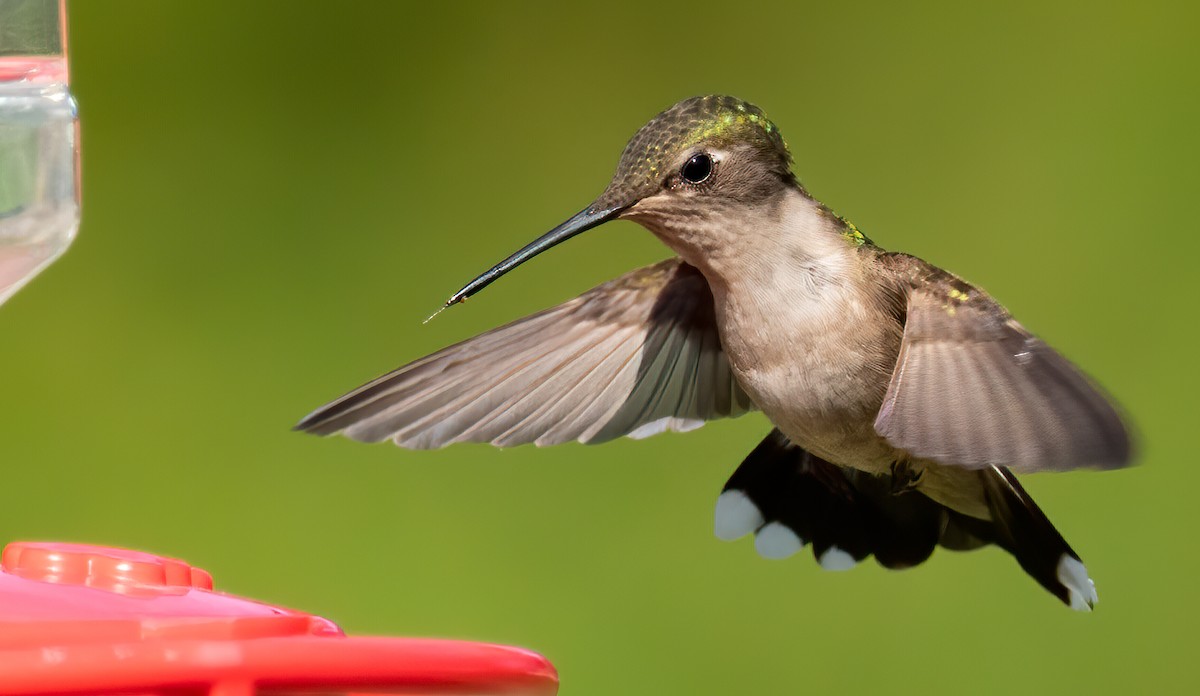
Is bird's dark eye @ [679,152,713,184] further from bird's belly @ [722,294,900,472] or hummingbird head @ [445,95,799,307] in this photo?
bird's belly @ [722,294,900,472]

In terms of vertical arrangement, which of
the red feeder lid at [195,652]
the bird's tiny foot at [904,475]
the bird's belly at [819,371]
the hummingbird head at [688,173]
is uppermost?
the hummingbird head at [688,173]

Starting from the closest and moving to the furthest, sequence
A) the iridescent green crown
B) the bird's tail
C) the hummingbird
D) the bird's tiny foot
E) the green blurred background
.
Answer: the hummingbird
the iridescent green crown
the bird's tiny foot
the bird's tail
the green blurred background

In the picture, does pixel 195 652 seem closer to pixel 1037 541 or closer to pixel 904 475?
pixel 904 475

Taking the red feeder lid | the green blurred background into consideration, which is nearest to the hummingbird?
the red feeder lid

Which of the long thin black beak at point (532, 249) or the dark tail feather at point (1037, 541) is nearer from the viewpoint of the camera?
the long thin black beak at point (532, 249)

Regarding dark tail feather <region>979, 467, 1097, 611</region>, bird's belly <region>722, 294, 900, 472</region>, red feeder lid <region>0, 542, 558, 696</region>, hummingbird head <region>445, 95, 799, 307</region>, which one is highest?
hummingbird head <region>445, 95, 799, 307</region>

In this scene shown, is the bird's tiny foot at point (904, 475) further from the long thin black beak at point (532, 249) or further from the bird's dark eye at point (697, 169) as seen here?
the long thin black beak at point (532, 249)

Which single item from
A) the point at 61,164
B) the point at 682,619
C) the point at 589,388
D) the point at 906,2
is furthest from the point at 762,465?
the point at 906,2

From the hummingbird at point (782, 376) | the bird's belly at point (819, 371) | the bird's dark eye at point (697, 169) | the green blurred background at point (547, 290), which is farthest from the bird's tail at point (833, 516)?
the green blurred background at point (547, 290)
